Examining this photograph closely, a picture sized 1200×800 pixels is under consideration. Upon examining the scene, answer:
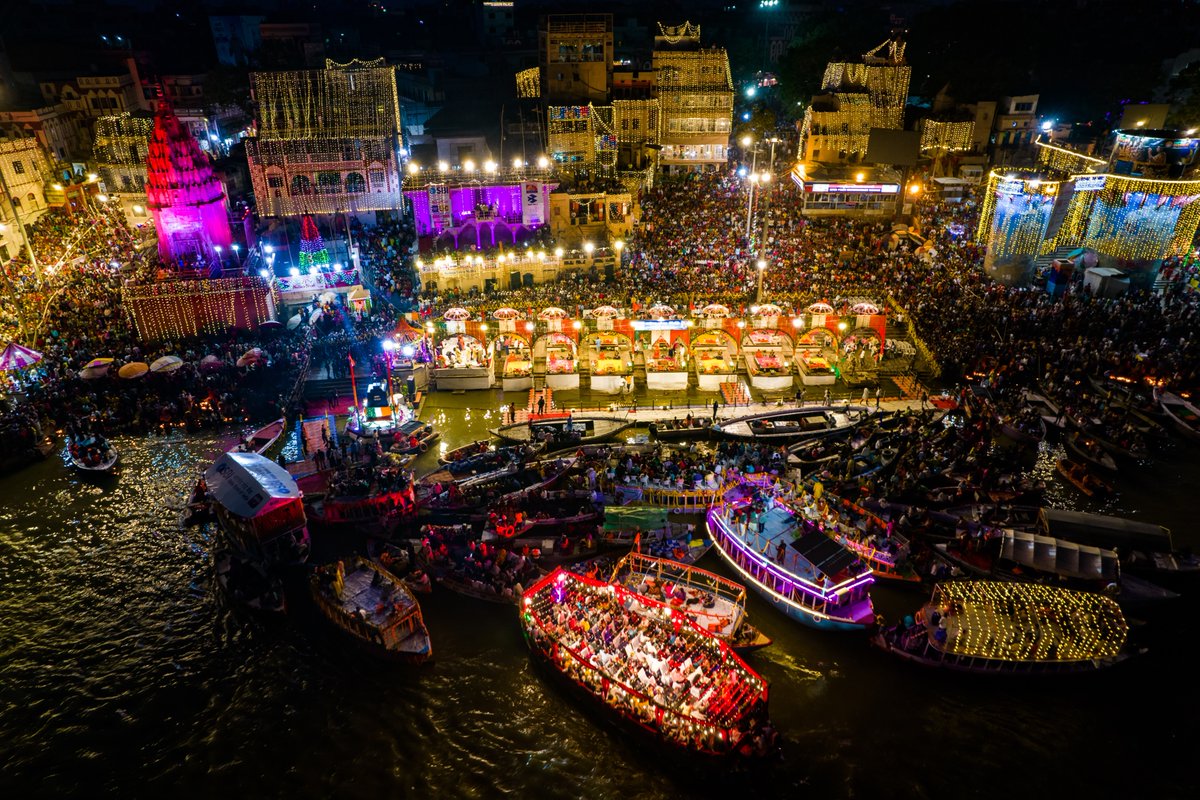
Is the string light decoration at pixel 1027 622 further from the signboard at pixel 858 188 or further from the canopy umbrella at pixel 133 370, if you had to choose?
the signboard at pixel 858 188

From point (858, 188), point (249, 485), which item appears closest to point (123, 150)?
point (249, 485)

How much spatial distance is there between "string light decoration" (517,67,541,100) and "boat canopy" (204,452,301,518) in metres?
49.6

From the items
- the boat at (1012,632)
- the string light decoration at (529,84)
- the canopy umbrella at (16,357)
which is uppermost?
the string light decoration at (529,84)

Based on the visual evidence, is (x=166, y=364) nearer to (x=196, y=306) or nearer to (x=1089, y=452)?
(x=196, y=306)

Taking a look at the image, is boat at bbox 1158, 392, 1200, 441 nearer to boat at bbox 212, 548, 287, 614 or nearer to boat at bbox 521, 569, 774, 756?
boat at bbox 521, 569, 774, 756

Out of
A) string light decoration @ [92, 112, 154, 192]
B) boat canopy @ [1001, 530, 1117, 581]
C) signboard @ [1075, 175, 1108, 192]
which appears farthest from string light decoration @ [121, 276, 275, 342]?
signboard @ [1075, 175, 1108, 192]

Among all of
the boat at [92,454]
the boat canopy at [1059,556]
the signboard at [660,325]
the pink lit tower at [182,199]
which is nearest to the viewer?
the boat canopy at [1059,556]

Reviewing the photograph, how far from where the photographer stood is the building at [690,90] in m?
61.3

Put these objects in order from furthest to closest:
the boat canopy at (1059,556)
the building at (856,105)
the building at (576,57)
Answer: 1. the building at (856,105)
2. the building at (576,57)
3. the boat canopy at (1059,556)

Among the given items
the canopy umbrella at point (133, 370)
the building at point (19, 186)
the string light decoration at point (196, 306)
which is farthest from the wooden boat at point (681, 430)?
the building at point (19, 186)

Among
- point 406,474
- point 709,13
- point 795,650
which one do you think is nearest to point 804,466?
point 795,650

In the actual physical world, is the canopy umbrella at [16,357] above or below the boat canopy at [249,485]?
above

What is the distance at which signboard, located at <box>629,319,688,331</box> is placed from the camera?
3800cm

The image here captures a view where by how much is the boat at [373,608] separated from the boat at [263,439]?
984cm
